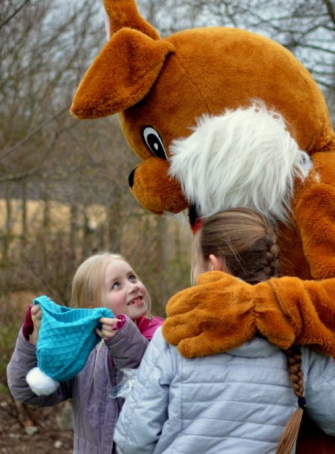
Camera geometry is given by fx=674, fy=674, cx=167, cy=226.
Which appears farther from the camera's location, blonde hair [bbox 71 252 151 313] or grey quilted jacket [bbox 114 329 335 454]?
blonde hair [bbox 71 252 151 313]

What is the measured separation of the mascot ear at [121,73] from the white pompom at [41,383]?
37.7 inches

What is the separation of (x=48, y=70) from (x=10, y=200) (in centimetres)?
241

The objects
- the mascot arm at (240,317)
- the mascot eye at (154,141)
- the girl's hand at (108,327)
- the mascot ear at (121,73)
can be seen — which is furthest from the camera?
the mascot eye at (154,141)

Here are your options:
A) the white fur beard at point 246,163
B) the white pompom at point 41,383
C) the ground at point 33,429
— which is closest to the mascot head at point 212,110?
the white fur beard at point 246,163

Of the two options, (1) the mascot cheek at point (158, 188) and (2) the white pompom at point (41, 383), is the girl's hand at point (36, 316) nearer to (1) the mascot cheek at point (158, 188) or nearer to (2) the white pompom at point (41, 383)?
(2) the white pompom at point (41, 383)

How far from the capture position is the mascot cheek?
2480 mm

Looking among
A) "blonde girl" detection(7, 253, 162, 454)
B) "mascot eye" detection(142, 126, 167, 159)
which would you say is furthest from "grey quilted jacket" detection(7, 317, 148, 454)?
"mascot eye" detection(142, 126, 167, 159)

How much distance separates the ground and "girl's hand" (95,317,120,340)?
3.66 m

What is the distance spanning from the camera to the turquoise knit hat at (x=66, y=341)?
2.34 metres

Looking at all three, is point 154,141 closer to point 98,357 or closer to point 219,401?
point 98,357

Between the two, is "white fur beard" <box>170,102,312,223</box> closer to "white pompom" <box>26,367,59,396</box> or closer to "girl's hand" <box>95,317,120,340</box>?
"girl's hand" <box>95,317,120,340</box>

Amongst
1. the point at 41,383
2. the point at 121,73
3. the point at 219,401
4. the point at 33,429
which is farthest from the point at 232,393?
the point at 33,429

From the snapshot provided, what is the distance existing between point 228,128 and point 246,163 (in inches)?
5.5

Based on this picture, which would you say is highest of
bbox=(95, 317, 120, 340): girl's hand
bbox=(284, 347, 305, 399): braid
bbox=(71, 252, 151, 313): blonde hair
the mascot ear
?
the mascot ear
